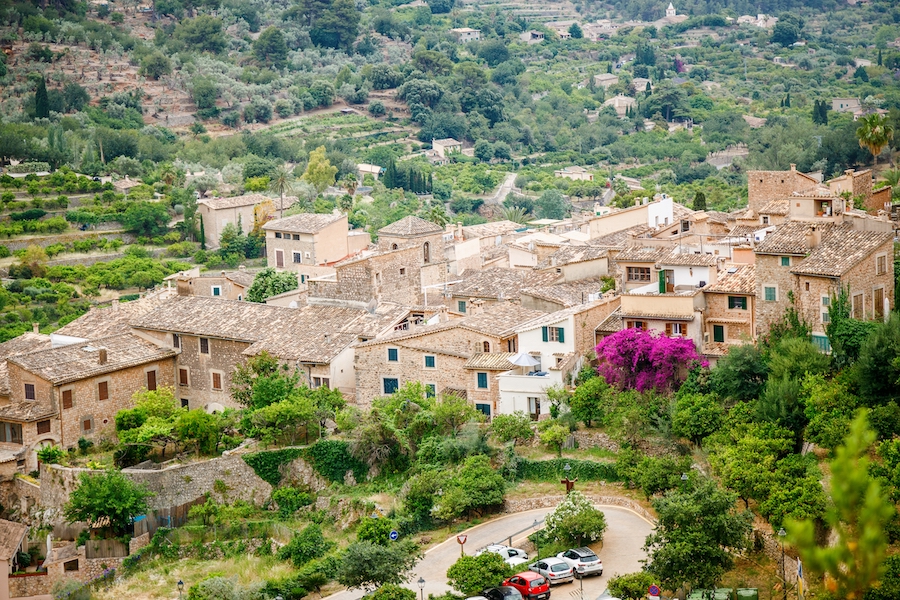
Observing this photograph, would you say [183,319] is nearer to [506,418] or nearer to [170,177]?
[506,418]

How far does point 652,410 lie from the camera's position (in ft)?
122

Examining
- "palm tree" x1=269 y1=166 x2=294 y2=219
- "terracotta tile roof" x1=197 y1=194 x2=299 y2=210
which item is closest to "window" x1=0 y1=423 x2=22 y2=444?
"terracotta tile roof" x1=197 y1=194 x2=299 y2=210

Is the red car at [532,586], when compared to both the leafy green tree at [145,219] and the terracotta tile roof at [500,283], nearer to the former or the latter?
the terracotta tile roof at [500,283]

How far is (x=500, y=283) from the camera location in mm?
47812

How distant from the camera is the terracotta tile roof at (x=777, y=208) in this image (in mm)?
47250

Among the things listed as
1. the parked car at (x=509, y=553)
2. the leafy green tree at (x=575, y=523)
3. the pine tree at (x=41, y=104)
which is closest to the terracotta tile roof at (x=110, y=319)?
the parked car at (x=509, y=553)

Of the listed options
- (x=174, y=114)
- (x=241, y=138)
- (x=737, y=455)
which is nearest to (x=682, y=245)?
(x=737, y=455)

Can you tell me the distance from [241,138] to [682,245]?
212 ft

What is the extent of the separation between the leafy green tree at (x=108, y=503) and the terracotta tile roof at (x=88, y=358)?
4.55 metres

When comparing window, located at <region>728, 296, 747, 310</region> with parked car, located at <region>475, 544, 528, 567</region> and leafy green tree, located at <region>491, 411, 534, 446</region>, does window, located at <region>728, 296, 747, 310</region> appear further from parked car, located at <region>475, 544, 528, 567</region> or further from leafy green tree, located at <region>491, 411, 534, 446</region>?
parked car, located at <region>475, 544, 528, 567</region>

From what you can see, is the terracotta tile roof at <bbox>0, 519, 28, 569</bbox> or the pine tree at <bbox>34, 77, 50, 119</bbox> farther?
the pine tree at <bbox>34, 77, 50, 119</bbox>

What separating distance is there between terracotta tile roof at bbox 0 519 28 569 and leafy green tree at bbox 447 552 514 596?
15.3 meters

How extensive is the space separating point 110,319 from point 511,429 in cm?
1836

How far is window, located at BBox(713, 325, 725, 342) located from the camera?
39094 mm
